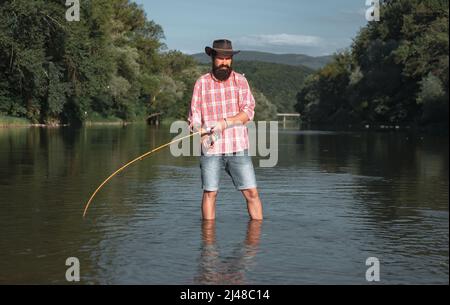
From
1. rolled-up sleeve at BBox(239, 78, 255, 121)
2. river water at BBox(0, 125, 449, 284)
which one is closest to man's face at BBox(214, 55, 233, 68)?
rolled-up sleeve at BBox(239, 78, 255, 121)

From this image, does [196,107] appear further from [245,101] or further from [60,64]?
[60,64]


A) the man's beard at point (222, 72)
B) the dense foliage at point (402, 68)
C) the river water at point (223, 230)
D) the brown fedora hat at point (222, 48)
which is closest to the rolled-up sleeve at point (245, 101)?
the man's beard at point (222, 72)

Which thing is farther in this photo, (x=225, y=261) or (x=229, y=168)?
(x=229, y=168)

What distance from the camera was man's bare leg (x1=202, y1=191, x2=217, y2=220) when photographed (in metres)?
9.21

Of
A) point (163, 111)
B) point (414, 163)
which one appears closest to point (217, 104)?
point (414, 163)

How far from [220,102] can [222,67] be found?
39cm

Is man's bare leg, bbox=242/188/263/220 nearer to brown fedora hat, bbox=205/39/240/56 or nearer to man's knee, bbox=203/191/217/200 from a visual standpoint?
man's knee, bbox=203/191/217/200

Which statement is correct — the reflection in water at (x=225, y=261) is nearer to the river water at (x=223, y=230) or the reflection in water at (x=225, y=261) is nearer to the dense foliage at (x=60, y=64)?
the river water at (x=223, y=230)

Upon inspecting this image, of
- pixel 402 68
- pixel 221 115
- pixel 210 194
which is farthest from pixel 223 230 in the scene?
pixel 402 68

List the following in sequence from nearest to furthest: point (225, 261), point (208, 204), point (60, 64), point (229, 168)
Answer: point (225, 261), point (229, 168), point (208, 204), point (60, 64)

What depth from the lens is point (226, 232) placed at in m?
8.64

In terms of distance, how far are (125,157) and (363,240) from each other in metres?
14.9

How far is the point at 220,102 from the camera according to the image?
29.2 feet
